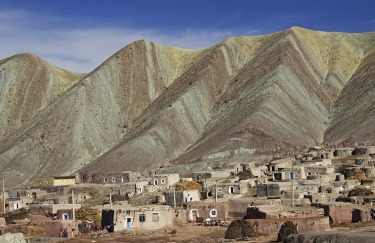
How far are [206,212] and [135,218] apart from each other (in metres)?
5.20

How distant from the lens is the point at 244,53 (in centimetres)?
15300

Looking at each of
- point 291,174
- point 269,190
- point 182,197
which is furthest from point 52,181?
point 269,190

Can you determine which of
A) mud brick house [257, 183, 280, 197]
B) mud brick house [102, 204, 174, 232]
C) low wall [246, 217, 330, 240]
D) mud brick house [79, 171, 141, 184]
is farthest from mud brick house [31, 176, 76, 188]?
low wall [246, 217, 330, 240]

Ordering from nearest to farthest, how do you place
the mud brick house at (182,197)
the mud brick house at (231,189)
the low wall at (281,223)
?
1. the low wall at (281,223)
2. the mud brick house at (182,197)
3. the mud brick house at (231,189)

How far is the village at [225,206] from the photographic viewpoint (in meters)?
39.3

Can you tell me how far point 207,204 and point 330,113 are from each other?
80666 mm

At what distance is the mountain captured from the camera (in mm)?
109562

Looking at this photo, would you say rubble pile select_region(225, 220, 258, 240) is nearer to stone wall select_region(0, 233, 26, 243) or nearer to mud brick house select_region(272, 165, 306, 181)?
stone wall select_region(0, 233, 26, 243)

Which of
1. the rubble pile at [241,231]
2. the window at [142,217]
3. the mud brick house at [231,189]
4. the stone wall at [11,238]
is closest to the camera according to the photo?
the stone wall at [11,238]

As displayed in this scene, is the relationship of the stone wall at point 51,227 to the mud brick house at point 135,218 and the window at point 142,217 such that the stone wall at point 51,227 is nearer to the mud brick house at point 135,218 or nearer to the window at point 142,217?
the mud brick house at point 135,218

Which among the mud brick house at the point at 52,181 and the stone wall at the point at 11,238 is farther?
the mud brick house at the point at 52,181

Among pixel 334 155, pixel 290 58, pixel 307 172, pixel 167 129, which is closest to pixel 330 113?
pixel 290 58

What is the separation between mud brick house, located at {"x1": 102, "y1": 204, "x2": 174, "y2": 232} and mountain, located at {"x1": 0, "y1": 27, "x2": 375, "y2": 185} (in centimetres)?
5478

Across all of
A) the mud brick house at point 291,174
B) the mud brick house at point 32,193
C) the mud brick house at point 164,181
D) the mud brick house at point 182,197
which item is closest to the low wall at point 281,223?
the mud brick house at point 182,197
